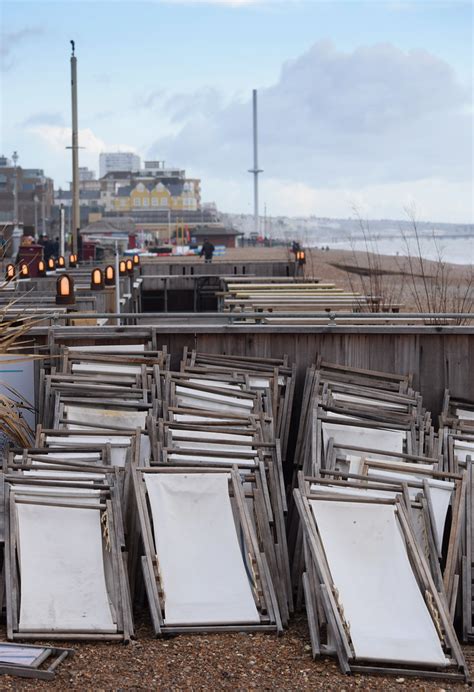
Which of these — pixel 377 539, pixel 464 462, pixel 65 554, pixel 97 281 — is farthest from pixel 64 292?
pixel 377 539

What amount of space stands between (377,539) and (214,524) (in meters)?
1.15

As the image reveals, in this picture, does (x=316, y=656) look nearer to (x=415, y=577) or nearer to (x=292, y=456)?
(x=415, y=577)

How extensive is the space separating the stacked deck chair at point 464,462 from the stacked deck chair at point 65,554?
7.84 ft

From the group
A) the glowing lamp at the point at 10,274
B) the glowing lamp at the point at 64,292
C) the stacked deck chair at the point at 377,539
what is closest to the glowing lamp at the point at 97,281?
the glowing lamp at the point at 64,292

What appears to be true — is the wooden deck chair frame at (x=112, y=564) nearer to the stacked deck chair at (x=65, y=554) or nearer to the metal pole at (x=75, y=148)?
the stacked deck chair at (x=65, y=554)

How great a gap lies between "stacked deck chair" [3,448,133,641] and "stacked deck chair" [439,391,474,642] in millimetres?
2388

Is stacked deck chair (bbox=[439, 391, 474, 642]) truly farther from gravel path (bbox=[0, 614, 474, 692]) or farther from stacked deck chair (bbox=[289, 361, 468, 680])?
gravel path (bbox=[0, 614, 474, 692])

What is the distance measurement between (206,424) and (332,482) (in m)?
1.52

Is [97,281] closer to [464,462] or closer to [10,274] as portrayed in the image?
[10,274]

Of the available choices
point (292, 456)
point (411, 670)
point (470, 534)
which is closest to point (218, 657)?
point (411, 670)

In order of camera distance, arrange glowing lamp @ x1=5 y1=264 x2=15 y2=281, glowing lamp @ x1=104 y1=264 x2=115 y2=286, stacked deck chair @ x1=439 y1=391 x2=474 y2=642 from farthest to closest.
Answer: glowing lamp @ x1=104 y1=264 x2=115 y2=286 < glowing lamp @ x1=5 y1=264 x2=15 y2=281 < stacked deck chair @ x1=439 y1=391 x2=474 y2=642

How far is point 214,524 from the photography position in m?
7.45

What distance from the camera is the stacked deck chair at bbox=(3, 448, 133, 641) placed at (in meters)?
6.69

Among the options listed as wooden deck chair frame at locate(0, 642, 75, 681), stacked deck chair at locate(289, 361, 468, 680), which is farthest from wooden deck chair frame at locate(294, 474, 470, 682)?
wooden deck chair frame at locate(0, 642, 75, 681)
